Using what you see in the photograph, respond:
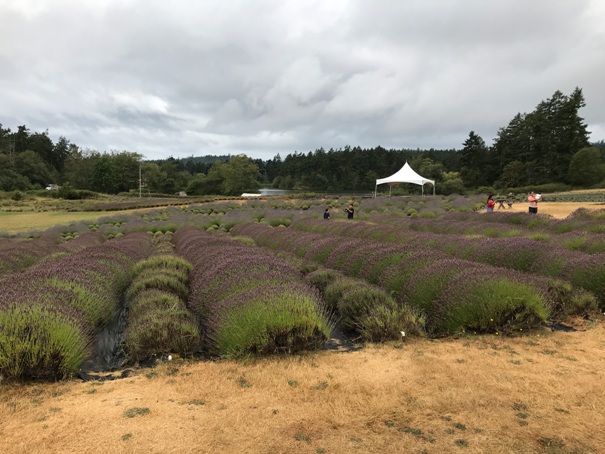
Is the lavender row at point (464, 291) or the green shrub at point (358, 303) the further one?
the green shrub at point (358, 303)

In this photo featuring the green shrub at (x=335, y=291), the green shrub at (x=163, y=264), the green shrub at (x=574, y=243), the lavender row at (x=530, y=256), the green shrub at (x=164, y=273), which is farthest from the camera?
the green shrub at (x=574, y=243)

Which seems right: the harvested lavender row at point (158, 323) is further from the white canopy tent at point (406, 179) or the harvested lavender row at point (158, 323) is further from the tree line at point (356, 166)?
the tree line at point (356, 166)

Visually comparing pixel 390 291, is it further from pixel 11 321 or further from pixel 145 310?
pixel 11 321

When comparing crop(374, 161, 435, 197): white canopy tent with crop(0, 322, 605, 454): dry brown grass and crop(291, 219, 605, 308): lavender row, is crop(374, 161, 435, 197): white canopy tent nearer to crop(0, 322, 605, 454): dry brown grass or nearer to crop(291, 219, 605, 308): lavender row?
crop(291, 219, 605, 308): lavender row

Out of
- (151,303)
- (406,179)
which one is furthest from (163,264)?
(406,179)

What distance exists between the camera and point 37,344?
364 cm

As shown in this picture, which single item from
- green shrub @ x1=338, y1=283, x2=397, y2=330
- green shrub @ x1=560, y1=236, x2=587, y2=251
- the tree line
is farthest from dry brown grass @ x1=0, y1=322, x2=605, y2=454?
the tree line

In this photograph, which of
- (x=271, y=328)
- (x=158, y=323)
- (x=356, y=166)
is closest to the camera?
(x=271, y=328)

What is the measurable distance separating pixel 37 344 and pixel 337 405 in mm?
2974

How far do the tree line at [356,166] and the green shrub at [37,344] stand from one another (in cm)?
5614

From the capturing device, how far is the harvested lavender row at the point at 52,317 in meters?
3.62

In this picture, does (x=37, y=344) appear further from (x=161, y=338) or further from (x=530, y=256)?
(x=530, y=256)

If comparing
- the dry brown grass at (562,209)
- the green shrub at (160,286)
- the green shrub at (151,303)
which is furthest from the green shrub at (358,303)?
the dry brown grass at (562,209)

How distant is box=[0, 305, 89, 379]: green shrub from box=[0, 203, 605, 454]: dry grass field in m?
0.19
